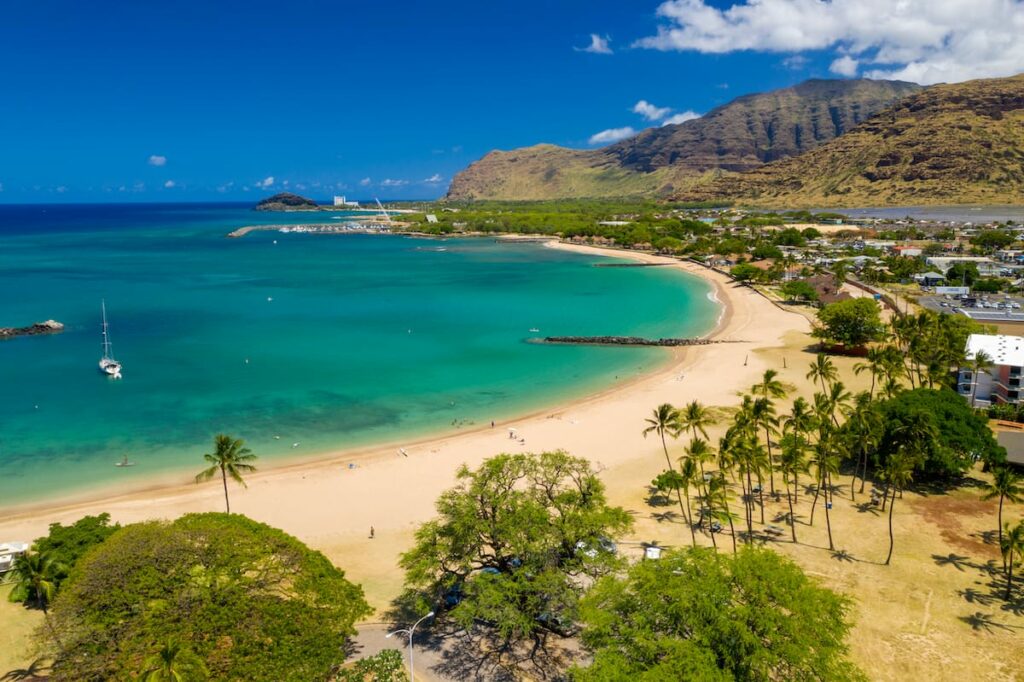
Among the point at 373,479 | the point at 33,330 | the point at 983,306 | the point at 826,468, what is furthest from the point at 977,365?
the point at 33,330

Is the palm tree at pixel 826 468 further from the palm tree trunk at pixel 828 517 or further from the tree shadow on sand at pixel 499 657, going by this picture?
the tree shadow on sand at pixel 499 657

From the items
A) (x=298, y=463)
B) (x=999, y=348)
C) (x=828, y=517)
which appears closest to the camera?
(x=828, y=517)

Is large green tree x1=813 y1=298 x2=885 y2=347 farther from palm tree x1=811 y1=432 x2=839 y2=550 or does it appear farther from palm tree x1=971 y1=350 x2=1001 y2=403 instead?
palm tree x1=811 y1=432 x2=839 y2=550

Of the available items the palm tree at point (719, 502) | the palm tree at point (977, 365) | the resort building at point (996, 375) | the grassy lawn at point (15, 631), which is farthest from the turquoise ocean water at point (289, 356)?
the palm tree at point (977, 365)

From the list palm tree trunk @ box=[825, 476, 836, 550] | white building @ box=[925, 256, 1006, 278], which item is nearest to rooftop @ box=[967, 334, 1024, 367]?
palm tree trunk @ box=[825, 476, 836, 550]

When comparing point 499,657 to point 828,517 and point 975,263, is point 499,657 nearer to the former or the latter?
point 828,517

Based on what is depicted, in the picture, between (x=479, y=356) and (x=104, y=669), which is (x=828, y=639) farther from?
(x=479, y=356)
